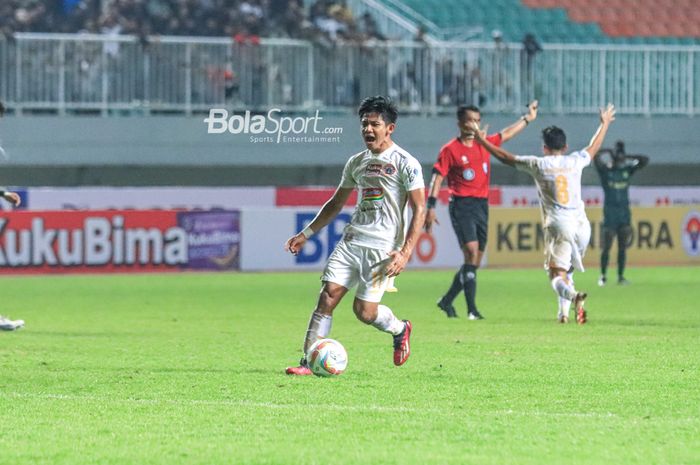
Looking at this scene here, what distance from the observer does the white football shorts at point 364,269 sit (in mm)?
10008

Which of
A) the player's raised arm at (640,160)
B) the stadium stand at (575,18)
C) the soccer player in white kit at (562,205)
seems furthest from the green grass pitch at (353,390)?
the stadium stand at (575,18)

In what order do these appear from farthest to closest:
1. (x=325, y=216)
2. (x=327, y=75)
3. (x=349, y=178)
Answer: (x=327, y=75) → (x=325, y=216) → (x=349, y=178)

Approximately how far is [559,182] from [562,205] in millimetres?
259

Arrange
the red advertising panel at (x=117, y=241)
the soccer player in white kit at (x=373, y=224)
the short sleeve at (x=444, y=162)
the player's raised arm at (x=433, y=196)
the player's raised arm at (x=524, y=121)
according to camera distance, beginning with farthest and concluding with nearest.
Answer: the red advertising panel at (x=117, y=241)
the short sleeve at (x=444, y=162)
the player's raised arm at (x=433, y=196)
the player's raised arm at (x=524, y=121)
the soccer player in white kit at (x=373, y=224)

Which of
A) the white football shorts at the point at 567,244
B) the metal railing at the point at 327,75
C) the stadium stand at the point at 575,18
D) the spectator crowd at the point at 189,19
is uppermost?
the stadium stand at the point at 575,18

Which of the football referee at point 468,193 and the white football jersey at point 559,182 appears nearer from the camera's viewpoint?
the white football jersey at point 559,182

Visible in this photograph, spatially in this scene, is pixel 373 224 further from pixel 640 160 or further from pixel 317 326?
pixel 640 160

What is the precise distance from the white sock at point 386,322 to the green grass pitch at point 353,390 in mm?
322

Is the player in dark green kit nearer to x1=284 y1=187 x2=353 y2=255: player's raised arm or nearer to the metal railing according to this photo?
the metal railing

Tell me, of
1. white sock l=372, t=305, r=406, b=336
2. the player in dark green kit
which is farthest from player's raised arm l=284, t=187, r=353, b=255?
the player in dark green kit

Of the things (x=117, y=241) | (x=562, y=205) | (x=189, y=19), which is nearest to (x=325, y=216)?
(x=562, y=205)

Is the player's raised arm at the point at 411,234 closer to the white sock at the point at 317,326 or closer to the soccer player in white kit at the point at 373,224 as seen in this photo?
the soccer player in white kit at the point at 373,224

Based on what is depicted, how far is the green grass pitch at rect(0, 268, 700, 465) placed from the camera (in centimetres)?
700

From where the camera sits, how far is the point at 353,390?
931 centimetres
